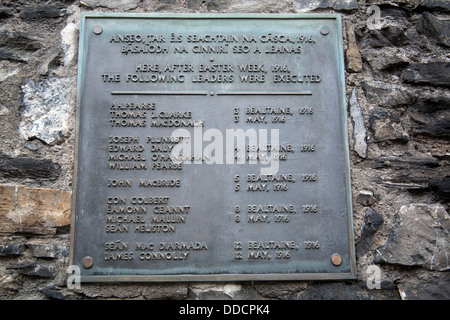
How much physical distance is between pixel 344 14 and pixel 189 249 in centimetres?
205

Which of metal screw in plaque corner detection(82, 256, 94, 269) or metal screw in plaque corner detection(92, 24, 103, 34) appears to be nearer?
metal screw in plaque corner detection(82, 256, 94, 269)

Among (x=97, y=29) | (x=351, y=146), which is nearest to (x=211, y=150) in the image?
(x=351, y=146)

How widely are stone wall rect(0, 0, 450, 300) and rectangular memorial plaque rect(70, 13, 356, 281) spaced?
126 mm

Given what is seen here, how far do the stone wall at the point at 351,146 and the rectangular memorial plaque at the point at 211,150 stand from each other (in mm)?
126

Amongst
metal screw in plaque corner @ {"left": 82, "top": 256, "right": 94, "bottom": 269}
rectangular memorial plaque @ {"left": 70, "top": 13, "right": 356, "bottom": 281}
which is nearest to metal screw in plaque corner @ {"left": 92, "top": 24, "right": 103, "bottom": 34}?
rectangular memorial plaque @ {"left": 70, "top": 13, "right": 356, "bottom": 281}

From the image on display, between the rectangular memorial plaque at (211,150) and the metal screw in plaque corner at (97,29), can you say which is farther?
the metal screw in plaque corner at (97,29)

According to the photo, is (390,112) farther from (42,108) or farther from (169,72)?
(42,108)

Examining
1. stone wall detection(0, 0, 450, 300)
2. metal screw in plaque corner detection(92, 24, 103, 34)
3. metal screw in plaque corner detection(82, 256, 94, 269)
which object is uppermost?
metal screw in plaque corner detection(92, 24, 103, 34)

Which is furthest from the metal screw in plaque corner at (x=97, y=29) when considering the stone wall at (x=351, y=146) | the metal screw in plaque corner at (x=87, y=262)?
the metal screw in plaque corner at (x=87, y=262)

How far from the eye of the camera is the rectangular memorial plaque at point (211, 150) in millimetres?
2527

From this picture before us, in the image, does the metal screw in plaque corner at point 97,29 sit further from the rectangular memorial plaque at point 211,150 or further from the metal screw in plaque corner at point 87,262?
the metal screw in plaque corner at point 87,262

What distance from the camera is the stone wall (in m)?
2.55

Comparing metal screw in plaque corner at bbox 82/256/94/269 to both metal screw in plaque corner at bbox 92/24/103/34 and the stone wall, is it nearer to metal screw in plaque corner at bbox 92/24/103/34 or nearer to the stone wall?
the stone wall

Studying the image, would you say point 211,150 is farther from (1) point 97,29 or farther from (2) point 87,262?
(1) point 97,29
